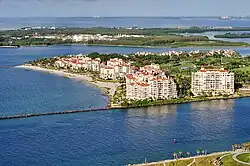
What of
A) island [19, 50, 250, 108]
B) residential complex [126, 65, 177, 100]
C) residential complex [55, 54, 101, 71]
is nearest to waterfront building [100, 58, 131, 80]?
island [19, 50, 250, 108]

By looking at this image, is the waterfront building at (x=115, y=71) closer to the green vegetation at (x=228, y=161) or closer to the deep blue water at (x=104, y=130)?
the deep blue water at (x=104, y=130)

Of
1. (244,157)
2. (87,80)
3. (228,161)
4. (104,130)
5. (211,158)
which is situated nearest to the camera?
(228,161)

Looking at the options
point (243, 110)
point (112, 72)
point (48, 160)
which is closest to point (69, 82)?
point (112, 72)

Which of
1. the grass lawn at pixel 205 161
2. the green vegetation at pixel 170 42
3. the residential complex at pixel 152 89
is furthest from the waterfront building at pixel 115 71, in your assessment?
the green vegetation at pixel 170 42

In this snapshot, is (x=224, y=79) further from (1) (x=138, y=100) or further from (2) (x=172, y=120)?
(2) (x=172, y=120)

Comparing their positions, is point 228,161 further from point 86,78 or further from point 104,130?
point 86,78

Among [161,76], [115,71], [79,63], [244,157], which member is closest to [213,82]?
[161,76]
